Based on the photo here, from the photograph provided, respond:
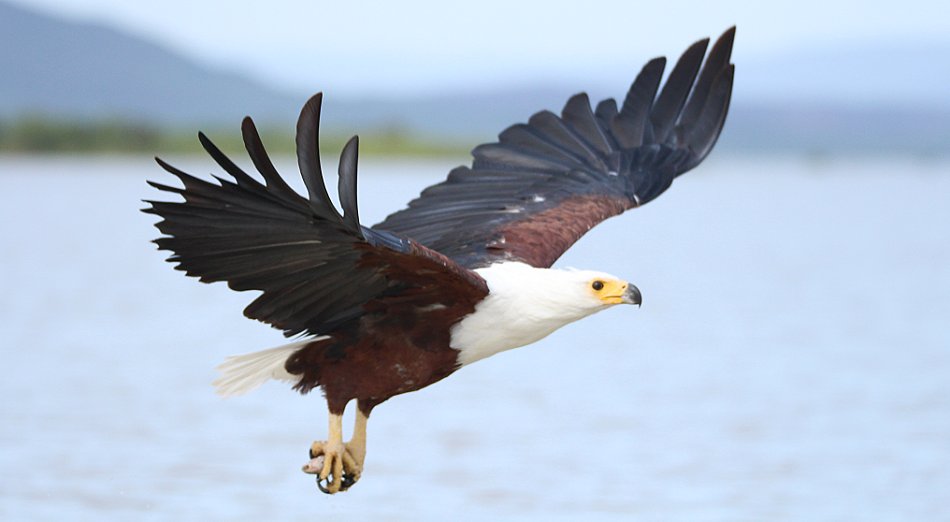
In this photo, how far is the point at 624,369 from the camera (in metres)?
11.9

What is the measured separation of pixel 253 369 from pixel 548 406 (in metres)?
4.37

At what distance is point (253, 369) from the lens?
6.44 m

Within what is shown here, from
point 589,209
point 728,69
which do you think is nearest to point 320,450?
point 589,209

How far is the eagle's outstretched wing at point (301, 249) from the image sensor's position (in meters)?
5.21

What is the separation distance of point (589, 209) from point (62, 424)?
3.93 m

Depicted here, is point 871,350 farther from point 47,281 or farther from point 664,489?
point 47,281

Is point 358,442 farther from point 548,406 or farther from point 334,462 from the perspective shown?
point 548,406

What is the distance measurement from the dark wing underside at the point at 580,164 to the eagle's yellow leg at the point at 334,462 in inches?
38.2

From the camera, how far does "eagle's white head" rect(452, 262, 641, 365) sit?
19.7 feet

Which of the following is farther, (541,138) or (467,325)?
(541,138)

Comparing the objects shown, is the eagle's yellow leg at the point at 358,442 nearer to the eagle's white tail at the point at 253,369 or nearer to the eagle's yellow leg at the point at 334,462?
the eagle's yellow leg at the point at 334,462

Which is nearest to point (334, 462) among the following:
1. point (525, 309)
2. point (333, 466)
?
point (333, 466)

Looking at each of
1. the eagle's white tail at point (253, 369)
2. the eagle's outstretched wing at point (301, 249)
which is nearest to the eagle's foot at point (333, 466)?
the eagle's white tail at point (253, 369)

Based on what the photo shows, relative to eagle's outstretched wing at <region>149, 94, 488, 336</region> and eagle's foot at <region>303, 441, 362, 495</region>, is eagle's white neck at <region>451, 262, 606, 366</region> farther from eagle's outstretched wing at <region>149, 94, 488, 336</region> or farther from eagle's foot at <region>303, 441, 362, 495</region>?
eagle's foot at <region>303, 441, 362, 495</region>
